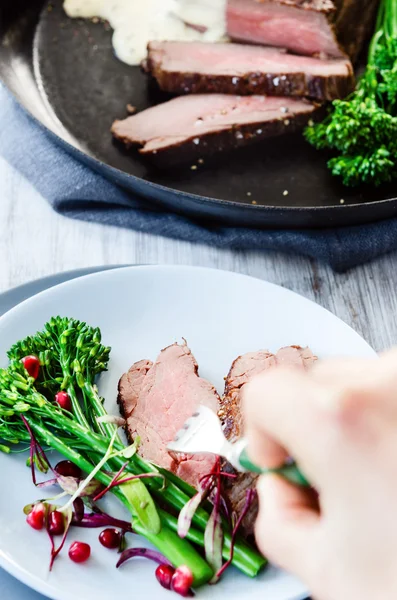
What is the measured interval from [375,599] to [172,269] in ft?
5.23

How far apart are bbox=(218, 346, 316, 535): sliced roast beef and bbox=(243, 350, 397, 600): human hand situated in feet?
2.22

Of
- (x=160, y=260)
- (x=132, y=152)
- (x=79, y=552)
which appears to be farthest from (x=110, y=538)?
(x=132, y=152)

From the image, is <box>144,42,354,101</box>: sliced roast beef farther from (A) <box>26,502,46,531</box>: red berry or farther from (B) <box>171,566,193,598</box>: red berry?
(B) <box>171,566,193,598</box>: red berry

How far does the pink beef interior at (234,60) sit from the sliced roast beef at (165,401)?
5.59 ft

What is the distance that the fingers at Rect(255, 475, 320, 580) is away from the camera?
3.64ft

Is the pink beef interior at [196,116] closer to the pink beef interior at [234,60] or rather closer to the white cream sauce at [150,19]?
the pink beef interior at [234,60]

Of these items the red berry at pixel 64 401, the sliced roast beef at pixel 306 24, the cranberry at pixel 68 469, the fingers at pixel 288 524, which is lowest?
the cranberry at pixel 68 469

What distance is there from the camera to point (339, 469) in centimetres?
100

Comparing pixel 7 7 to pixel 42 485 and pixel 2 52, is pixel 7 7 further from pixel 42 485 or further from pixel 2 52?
→ pixel 42 485

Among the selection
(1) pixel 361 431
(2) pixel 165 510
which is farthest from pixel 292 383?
(2) pixel 165 510

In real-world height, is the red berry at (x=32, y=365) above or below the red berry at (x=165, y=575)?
above

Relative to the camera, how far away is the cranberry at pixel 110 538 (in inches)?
72.2

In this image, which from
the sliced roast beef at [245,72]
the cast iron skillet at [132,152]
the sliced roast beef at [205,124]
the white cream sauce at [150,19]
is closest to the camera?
the cast iron skillet at [132,152]

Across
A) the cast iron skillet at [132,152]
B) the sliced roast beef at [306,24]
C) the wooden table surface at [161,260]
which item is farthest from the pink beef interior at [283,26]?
the wooden table surface at [161,260]
